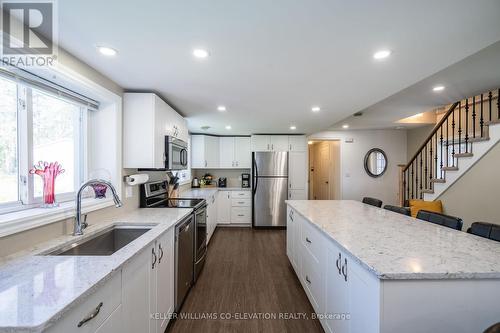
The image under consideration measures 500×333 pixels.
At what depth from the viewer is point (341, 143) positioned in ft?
18.7

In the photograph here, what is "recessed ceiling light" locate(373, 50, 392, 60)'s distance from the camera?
5.06 ft

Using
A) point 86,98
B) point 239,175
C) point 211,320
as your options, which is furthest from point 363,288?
point 239,175

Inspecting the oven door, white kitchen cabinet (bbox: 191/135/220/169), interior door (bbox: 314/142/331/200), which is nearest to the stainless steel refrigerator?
white kitchen cabinet (bbox: 191/135/220/169)

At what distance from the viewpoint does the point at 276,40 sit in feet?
4.58

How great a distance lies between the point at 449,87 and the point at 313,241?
2.77 meters

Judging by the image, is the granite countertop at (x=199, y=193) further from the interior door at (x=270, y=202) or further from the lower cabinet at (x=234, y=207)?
the interior door at (x=270, y=202)

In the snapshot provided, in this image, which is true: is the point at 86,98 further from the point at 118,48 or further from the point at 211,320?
the point at 211,320

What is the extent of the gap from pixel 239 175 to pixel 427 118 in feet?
15.1

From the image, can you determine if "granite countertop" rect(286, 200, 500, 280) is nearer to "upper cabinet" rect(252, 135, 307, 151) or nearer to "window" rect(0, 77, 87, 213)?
"window" rect(0, 77, 87, 213)

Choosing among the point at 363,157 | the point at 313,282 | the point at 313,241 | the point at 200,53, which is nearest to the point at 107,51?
the point at 200,53

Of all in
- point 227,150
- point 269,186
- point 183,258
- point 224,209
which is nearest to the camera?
point 183,258

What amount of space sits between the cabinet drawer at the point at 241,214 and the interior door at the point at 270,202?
0.71 feet

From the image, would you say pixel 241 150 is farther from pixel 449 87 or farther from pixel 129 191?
pixel 449 87

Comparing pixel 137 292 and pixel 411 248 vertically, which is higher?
pixel 411 248
